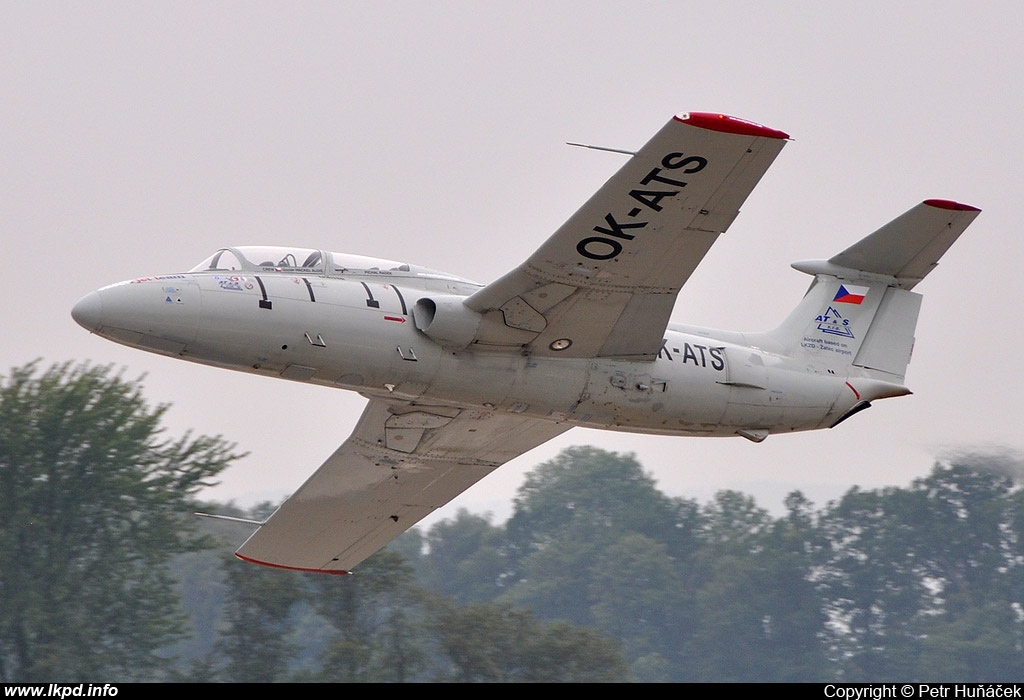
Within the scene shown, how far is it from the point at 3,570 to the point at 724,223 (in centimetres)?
2911

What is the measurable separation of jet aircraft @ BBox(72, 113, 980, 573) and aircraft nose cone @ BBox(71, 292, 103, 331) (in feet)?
0.09

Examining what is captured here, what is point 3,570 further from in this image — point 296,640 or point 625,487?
point 625,487

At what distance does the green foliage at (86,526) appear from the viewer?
3428 centimetres

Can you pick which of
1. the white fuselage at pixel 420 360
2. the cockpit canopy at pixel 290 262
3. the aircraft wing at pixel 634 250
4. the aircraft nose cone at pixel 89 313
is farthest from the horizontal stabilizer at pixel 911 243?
the aircraft nose cone at pixel 89 313

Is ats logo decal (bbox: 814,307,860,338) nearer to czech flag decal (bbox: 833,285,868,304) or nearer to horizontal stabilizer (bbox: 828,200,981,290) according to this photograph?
czech flag decal (bbox: 833,285,868,304)

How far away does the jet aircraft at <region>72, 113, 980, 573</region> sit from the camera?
13.5 meters

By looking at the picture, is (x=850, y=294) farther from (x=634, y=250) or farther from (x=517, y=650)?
(x=517, y=650)

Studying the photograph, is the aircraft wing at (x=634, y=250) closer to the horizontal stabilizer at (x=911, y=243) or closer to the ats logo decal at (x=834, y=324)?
the ats logo decal at (x=834, y=324)

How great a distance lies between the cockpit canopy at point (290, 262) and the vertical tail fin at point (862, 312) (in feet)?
20.6

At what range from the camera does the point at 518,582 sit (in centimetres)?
6819

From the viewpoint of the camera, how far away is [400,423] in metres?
17.2

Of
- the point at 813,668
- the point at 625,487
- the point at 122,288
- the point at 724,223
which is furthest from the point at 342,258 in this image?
the point at 625,487

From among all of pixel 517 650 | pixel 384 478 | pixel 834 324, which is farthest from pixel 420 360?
pixel 517 650

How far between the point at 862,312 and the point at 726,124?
6.58 metres
